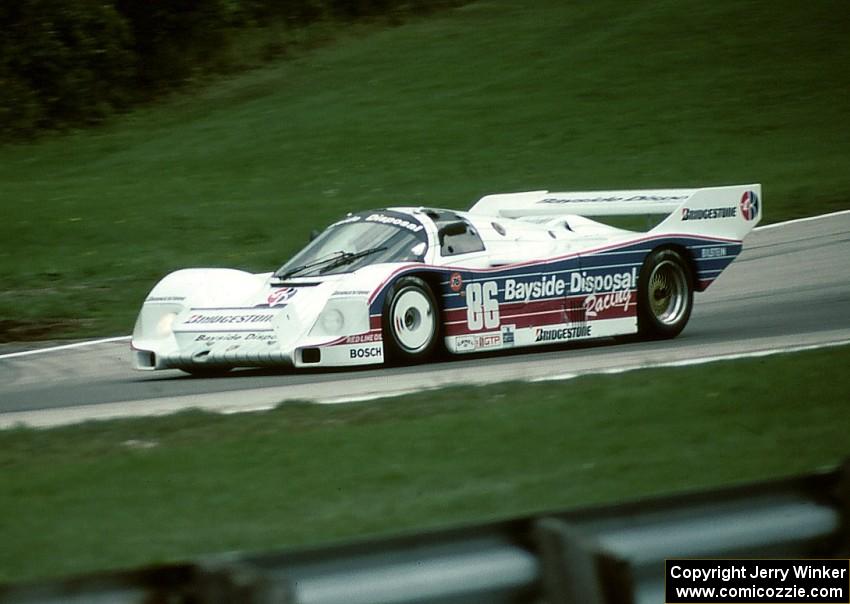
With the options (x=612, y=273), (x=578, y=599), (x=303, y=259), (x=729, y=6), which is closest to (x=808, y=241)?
(x=612, y=273)

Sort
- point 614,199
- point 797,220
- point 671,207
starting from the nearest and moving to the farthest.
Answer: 1. point 671,207
2. point 614,199
3. point 797,220

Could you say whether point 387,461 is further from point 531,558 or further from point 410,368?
point 410,368

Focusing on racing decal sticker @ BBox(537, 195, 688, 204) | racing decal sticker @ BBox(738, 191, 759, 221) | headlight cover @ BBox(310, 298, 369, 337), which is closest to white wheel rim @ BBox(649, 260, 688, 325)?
racing decal sticker @ BBox(537, 195, 688, 204)

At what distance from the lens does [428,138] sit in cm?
2406

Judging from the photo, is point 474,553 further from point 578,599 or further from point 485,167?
point 485,167

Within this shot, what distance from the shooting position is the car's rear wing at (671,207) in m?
12.7

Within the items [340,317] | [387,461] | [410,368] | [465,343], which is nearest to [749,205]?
[465,343]

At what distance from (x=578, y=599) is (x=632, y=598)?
0.15 metres

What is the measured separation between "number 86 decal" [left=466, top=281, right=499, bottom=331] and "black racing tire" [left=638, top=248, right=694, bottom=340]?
1.59 m

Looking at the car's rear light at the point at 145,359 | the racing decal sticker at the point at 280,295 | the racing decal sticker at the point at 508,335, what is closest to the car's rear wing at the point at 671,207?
the racing decal sticker at the point at 508,335

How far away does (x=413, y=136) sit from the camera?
24188 millimetres

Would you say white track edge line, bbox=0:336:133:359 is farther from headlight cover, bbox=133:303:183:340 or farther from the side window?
the side window

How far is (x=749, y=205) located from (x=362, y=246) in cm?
391

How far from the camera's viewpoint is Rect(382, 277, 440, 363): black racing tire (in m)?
10.6
